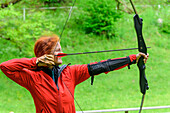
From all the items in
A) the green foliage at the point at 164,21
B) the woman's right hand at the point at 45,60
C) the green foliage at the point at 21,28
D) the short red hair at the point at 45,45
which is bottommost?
the green foliage at the point at 164,21

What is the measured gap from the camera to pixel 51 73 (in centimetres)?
169

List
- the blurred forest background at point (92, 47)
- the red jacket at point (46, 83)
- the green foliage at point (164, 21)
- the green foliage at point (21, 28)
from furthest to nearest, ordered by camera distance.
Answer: the green foliage at point (164, 21) → the green foliage at point (21, 28) → the blurred forest background at point (92, 47) → the red jacket at point (46, 83)

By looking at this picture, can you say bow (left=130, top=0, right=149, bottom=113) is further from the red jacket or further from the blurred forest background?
the blurred forest background

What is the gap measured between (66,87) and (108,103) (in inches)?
148

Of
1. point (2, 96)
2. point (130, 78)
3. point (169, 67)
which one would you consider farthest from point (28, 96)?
point (169, 67)

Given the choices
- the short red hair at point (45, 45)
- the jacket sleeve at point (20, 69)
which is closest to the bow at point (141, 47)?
the short red hair at point (45, 45)

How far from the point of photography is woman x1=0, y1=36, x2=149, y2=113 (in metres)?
1.62

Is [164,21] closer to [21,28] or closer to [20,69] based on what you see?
[21,28]

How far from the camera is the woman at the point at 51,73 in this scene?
1.62 meters

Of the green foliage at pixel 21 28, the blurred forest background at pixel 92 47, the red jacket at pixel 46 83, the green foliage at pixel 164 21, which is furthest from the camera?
the green foliage at pixel 164 21

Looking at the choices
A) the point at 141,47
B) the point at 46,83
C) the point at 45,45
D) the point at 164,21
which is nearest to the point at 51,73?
the point at 46,83

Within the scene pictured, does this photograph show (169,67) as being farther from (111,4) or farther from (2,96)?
(2,96)

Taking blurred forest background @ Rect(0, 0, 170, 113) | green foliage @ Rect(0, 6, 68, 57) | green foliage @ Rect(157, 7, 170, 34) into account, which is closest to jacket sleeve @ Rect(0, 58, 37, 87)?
blurred forest background @ Rect(0, 0, 170, 113)

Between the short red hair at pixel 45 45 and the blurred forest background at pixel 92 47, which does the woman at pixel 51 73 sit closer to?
the short red hair at pixel 45 45
